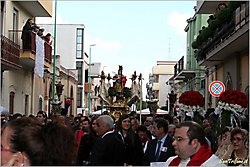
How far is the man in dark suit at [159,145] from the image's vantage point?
31.0ft

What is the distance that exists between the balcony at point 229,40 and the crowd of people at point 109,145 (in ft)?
25.2

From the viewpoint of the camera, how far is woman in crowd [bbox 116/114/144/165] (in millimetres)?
9635

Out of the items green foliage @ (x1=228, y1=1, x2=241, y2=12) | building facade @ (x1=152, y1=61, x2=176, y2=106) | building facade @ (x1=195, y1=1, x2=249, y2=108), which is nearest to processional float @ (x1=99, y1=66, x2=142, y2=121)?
building facade @ (x1=195, y1=1, x2=249, y2=108)

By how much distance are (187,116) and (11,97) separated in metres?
13.0

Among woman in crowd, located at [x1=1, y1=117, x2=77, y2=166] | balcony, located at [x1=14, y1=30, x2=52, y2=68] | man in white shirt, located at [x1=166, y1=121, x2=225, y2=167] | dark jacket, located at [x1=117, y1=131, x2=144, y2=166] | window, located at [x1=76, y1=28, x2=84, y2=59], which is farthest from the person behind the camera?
window, located at [x1=76, y1=28, x2=84, y2=59]

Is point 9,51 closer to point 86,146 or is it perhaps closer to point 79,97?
point 86,146

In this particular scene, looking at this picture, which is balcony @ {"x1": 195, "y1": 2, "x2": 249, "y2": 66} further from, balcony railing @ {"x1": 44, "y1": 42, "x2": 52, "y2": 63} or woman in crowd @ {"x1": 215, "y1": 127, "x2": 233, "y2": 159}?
woman in crowd @ {"x1": 215, "y1": 127, "x2": 233, "y2": 159}

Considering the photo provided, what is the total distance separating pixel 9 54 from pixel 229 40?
8299 mm

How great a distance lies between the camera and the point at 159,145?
968cm

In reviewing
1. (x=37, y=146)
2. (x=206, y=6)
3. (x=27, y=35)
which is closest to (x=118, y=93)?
(x=27, y=35)

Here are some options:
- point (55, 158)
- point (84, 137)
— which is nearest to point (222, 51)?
point (84, 137)

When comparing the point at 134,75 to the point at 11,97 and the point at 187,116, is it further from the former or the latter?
the point at 187,116

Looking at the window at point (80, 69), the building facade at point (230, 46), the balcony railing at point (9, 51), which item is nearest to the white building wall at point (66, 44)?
the window at point (80, 69)

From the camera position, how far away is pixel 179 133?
5680 millimetres
